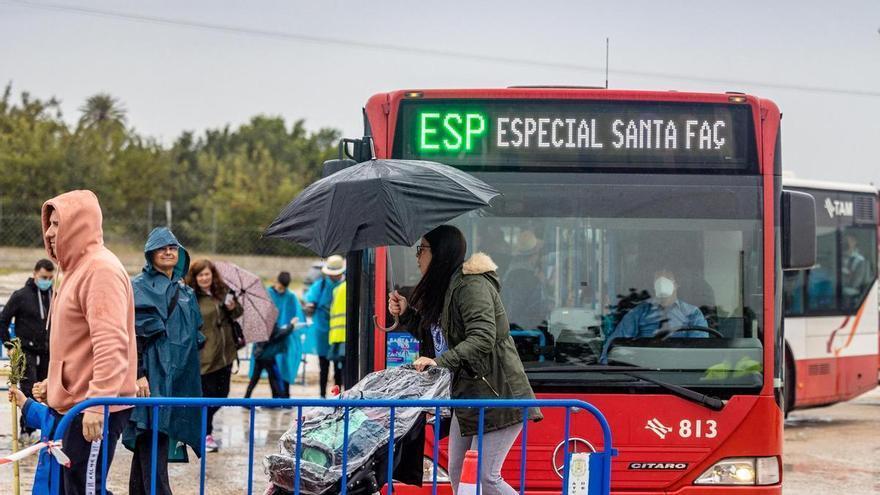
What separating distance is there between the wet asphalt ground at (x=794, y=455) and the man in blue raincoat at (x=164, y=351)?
6.07ft

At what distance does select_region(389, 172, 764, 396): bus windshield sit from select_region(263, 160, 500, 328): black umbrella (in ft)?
2.72

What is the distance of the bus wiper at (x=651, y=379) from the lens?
7.06m

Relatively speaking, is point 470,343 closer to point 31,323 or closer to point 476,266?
point 476,266

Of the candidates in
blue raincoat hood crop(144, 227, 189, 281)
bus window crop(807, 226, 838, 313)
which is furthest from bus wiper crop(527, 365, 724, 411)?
bus window crop(807, 226, 838, 313)

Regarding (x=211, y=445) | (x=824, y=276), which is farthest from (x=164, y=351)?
(x=824, y=276)

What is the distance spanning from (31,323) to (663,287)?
6099 millimetres

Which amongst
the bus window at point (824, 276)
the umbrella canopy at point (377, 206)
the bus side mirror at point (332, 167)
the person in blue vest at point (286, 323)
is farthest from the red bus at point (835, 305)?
the umbrella canopy at point (377, 206)

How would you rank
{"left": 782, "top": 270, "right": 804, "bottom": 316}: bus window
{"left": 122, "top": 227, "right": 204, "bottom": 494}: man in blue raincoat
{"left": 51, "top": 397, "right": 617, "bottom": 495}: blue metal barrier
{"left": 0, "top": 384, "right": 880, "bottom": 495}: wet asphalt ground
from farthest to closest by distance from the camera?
{"left": 782, "top": 270, "right": 804, "bottom": 316}: bus window, {"left": 0, "top": 384, "right": 880, "bottom": 495}: wet asphalt ground, {"left": 122, "top": 227, "right": 204, "bottom": 494}: man in blue raincoat, {"left": 51, "top": 397, "right": 617, "bottom": 495}: blue metal barrier

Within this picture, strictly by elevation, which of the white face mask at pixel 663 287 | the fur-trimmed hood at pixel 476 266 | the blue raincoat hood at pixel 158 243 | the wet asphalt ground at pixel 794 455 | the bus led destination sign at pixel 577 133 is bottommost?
the wet asphalt ground at pixel 794 455

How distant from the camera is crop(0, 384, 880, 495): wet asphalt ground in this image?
10.3 metres

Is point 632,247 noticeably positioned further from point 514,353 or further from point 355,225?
point 355,225

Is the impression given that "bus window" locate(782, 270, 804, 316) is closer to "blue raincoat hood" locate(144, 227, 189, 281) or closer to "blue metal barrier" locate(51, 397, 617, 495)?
"blue raincoat hood" locate(144, 227, 189, 281)

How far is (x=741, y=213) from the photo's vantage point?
286 inches

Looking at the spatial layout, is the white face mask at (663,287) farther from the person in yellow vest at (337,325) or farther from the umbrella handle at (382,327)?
the person in yellow vest at (337,325)
